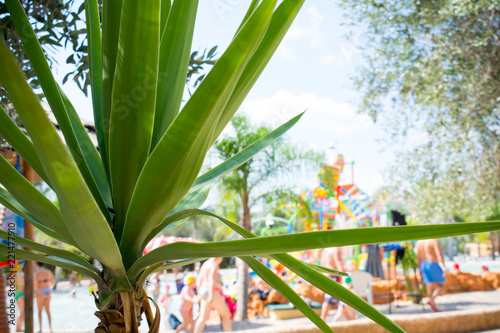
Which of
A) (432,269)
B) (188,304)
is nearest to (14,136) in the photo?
(188,304)

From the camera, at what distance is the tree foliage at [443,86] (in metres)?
7.06

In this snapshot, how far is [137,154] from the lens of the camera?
37.5 inches

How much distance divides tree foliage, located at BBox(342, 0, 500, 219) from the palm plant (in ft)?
21.3

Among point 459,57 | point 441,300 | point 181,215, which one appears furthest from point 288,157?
point 181,215

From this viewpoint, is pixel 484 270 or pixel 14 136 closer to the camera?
pixel 14 136

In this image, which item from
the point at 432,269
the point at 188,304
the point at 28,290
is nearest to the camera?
the point at 28,290

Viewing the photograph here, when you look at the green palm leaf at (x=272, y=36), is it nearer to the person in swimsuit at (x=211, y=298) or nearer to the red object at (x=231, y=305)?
the person in swimsuit at (x=211, y=298)

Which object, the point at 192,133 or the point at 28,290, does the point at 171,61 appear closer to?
the point at 192,133

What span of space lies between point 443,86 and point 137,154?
7207 mm

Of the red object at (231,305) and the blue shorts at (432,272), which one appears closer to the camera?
the blue shorts at (432,272)

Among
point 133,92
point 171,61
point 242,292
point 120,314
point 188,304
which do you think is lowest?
point 242,292

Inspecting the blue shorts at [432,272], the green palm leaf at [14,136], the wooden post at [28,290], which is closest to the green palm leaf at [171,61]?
the green palm leaf at [14,136]

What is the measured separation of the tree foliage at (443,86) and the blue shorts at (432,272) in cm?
111

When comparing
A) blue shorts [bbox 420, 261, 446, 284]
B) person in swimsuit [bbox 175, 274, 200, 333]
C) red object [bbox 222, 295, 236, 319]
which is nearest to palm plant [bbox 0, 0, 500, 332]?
person in swimsuit [bbox 175, 274, 200, 333]
